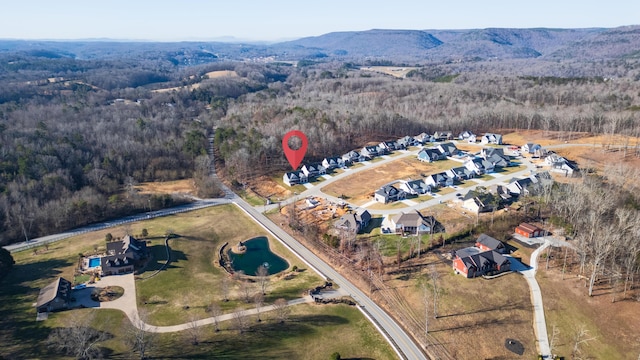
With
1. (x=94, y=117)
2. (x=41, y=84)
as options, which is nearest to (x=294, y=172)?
(x=94, y=117)

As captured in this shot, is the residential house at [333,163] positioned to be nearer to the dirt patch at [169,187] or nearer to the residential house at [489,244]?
the dirt patch at [169,187]

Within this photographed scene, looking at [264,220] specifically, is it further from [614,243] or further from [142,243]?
[614,243]

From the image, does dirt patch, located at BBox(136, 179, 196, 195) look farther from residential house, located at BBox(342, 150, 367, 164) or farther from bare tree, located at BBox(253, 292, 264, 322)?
bare tree, located at BBox(253, 292, 264, 322)

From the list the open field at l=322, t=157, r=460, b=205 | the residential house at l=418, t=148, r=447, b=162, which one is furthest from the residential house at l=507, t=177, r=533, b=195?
the residential house at l=418, t=148, r=447, b=162

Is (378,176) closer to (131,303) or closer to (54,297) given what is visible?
(131,303)

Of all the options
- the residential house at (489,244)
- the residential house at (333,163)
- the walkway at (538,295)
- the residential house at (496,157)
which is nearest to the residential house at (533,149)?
the residential house at (496,157)

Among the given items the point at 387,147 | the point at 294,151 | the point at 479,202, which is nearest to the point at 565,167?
the point at 479,202

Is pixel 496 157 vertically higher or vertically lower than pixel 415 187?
higher
